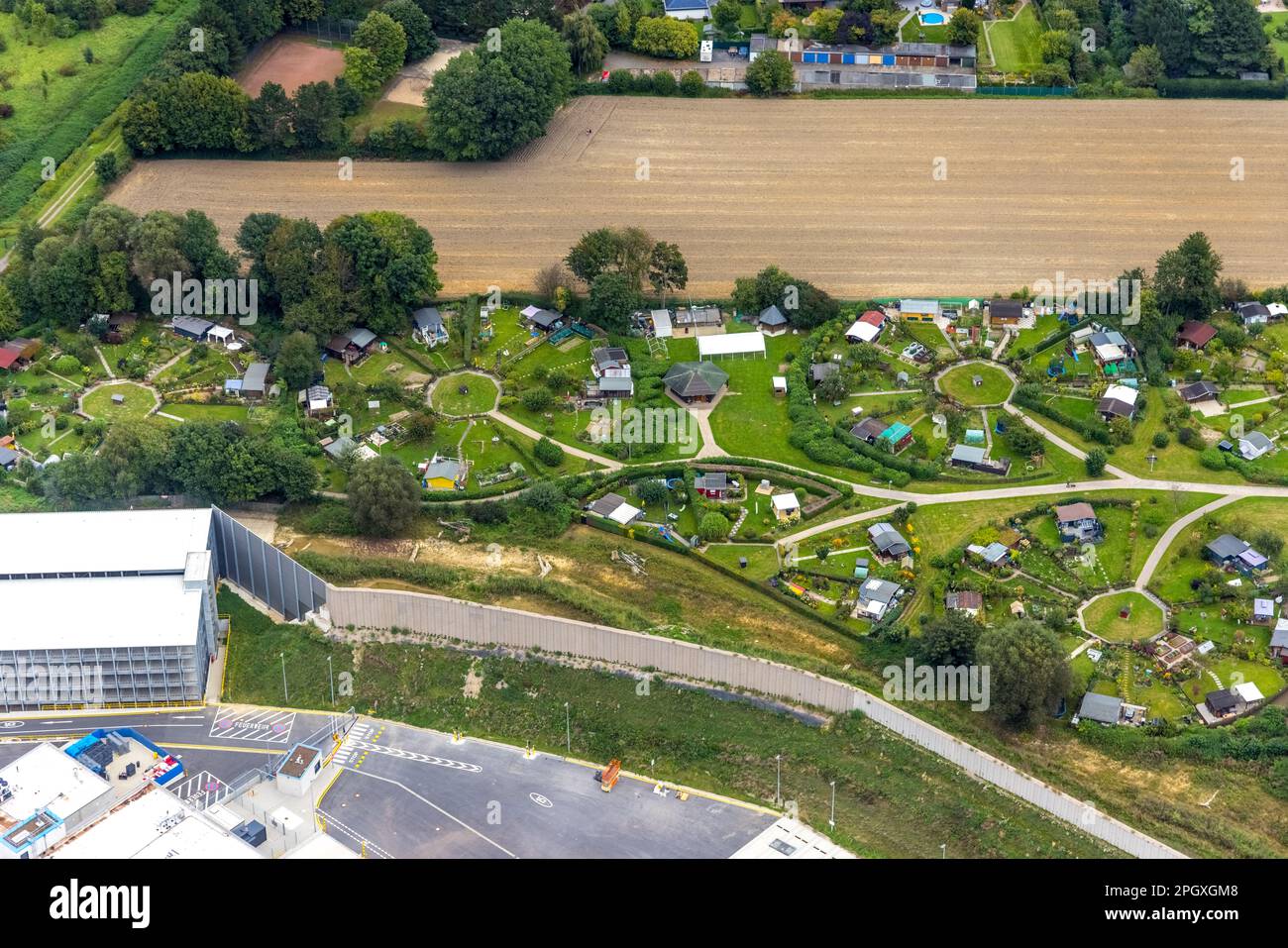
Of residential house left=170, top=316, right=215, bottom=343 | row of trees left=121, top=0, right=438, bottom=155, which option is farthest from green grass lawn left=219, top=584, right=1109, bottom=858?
row of trees left=121, top=0, right=438, bottom=155

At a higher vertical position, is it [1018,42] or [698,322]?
[1018,42]

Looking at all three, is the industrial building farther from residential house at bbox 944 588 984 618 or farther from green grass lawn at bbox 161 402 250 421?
residential house at bbox 944 588 984 618

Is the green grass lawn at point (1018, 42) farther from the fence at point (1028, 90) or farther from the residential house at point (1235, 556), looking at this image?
the residential house at point (1235, 556)

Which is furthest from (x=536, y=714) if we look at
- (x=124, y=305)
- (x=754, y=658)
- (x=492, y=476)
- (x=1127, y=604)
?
(x=124, y=305)

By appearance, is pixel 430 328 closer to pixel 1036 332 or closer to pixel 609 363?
pixel 609 363

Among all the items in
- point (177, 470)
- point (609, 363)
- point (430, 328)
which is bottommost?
point (177, 470)

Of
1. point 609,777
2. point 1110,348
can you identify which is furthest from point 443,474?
point 1110,348

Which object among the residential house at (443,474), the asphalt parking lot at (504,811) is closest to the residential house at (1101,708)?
the asphalt parking lot at (504,811)
